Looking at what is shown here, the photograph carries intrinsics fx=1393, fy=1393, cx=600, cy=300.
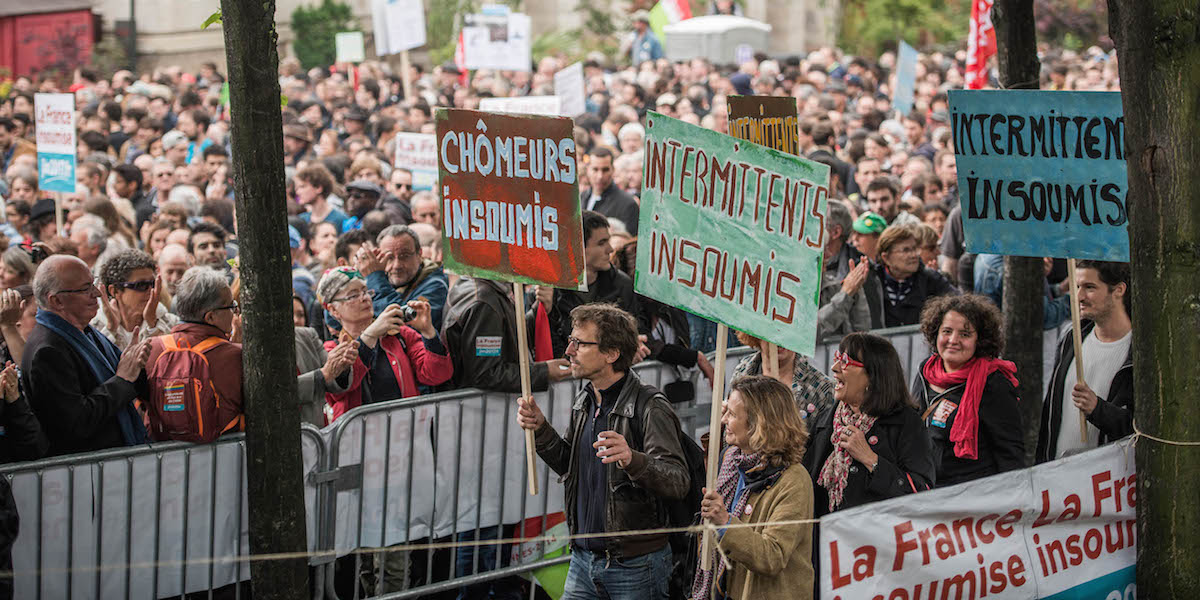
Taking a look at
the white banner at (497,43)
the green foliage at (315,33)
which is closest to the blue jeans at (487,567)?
the white banner at (497,43)

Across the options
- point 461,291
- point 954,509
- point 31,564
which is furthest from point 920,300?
point 31,564

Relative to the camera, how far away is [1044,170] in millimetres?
5902

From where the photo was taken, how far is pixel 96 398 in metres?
5.52

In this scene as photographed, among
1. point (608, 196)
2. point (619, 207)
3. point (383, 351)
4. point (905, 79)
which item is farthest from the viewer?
point (905, 79)

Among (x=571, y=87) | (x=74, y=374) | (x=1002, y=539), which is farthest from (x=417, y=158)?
(x=1002, y=539)

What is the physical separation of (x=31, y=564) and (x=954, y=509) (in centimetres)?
346

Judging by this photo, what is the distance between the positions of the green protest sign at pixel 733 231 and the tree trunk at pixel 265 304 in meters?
1.34

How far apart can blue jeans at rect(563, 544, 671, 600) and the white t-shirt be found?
6.46 feet

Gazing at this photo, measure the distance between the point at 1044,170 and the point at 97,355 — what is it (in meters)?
4.04

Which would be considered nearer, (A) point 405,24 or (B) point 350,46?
(A) point 405,24

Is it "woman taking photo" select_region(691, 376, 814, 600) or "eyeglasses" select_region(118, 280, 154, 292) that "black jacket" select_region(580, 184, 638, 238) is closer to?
"eyeglasses" select_region(118, 280, 154, 292)

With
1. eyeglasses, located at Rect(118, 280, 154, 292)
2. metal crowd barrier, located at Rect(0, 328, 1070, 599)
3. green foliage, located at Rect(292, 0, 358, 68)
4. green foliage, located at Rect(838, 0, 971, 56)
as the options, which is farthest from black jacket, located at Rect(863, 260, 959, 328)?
green foliage, located at Rect(838, 0, 971, 56)

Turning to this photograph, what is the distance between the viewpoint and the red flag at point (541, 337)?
7086mm

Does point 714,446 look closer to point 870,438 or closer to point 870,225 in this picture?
point 870,438
